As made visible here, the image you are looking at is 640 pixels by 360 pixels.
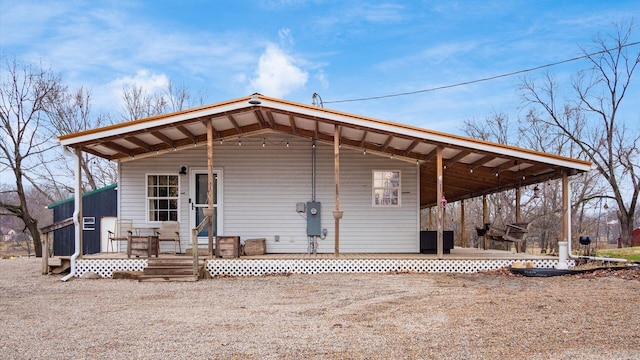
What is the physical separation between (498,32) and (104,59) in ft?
54.4

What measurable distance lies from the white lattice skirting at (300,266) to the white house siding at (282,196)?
1.59 meters

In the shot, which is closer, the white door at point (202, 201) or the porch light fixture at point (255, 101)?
the porch light fixture at point (255, 101)

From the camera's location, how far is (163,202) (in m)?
11.6

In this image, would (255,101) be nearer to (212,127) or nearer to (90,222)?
A: (212,127)

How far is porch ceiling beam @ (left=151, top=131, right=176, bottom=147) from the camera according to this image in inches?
409

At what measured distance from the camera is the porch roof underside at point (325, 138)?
9.55 meters

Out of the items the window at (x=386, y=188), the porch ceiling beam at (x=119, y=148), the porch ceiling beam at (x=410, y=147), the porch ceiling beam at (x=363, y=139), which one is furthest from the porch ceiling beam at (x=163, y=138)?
the porch ceiling beam at (x=410, y=147)

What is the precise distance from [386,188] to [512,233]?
290 cm

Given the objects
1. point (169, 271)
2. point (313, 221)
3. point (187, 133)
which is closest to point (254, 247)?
point (313, 221)

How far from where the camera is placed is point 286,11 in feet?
54.2

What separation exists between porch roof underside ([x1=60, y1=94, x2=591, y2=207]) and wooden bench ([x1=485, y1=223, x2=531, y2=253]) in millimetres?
1323

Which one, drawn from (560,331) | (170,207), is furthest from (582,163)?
(170,207)

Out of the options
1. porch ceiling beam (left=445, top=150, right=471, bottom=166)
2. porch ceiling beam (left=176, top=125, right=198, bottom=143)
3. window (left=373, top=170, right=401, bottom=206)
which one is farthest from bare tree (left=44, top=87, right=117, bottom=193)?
porch ceiling beam (left=445, top=150, right=471, bottom=166)

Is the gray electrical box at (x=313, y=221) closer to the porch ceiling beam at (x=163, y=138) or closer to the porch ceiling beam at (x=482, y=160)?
the porch ceiling beam at (x=163, y=138)
